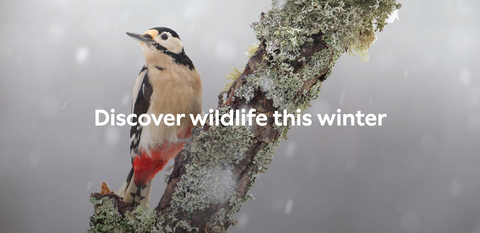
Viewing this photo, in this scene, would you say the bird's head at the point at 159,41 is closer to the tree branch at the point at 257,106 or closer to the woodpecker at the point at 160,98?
the woodpecker at the point at 160,98

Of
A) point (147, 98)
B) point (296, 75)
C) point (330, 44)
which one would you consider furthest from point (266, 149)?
point (147, 98)

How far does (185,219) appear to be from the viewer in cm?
87

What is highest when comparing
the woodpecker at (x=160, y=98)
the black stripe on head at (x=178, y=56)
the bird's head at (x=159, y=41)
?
the bird's head at (x=159, y=41)

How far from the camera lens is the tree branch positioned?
0.85 m

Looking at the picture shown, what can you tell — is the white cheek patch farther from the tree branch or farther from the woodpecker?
the tree branch

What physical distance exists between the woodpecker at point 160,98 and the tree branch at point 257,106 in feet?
1.19

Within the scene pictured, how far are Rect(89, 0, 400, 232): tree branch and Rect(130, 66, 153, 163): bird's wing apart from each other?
1.42ft

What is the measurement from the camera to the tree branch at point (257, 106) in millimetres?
854

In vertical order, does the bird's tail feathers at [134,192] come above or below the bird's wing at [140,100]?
below

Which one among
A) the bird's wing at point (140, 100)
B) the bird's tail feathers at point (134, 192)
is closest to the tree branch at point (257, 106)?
the bird's tail feathers at point (134, 192)

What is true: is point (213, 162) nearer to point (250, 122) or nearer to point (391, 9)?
point (250, 122)

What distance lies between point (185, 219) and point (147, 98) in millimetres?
580

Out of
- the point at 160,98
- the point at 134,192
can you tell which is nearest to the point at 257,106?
the point at 160,98

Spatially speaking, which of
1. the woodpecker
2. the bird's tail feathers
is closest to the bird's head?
the woodpecker
